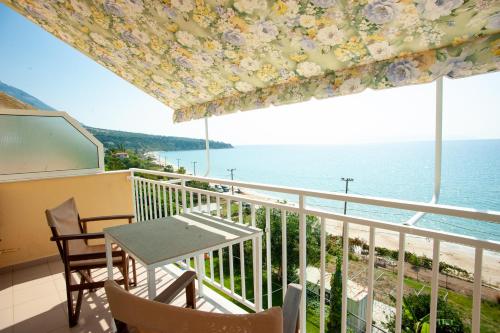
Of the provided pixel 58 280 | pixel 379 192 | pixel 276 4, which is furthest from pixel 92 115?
pixel 379 192

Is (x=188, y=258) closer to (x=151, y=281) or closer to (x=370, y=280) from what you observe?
(x=151, y=281)

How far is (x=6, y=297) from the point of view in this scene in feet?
8.21

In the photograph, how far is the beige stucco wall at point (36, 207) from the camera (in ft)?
10.1

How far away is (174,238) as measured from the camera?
154 cm

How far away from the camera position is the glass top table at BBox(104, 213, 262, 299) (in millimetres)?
1275

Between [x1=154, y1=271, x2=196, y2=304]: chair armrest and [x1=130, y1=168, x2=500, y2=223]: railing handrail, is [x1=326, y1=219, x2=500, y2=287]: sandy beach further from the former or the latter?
[x1=154, y1=271, x2=196, y2=304]: chair armrest

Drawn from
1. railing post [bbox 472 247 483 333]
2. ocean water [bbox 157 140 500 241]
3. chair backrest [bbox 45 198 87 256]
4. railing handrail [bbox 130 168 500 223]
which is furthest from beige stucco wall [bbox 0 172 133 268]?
ocean water [bbox 157 140 500 241]

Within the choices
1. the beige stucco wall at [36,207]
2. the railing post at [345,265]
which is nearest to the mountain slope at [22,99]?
the beige stucco wall at [36,207]

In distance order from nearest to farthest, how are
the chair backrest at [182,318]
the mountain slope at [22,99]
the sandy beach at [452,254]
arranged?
the chair backrest at [182,318] → the mountain slope at [22,99] → the sandy beach at [452,254]

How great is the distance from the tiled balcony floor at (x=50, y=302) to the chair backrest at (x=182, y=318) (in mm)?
1732

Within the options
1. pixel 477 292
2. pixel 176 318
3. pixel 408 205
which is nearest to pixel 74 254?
pixel 176 318

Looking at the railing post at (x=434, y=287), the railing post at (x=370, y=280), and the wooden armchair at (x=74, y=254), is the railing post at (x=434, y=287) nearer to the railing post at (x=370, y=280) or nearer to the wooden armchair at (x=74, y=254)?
the railing post at (x=370, y=280)

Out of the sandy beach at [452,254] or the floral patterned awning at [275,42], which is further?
the sandy beach at [452,254]

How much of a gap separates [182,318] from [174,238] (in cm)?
98
